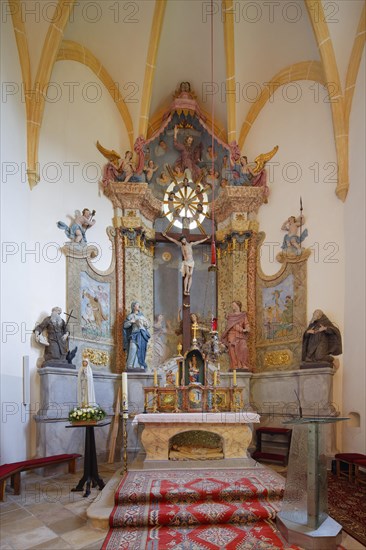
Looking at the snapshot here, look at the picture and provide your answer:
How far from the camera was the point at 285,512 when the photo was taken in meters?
3.93

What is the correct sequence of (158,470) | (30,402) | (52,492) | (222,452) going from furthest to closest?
(30,402) < (222,452) < (158,470) < (52,492)

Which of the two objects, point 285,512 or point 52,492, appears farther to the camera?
point 52,492

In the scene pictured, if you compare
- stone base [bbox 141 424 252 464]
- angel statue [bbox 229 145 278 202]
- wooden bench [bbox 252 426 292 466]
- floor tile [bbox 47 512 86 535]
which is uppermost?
angel statue [bbox 229 145 278 202]

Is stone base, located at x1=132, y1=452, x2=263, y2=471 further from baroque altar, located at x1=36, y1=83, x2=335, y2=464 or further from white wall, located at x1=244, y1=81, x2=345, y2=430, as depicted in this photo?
white wall, located at x1=244, y1=81, x2=345, y2=430

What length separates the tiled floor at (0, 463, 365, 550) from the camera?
5.12 metres

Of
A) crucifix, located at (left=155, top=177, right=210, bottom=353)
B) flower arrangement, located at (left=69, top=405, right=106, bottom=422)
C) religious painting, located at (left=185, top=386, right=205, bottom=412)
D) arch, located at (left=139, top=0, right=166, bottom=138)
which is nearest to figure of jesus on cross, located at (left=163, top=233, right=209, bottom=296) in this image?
crucifix, located at (left=155, top=177, right=210, bottom=353)

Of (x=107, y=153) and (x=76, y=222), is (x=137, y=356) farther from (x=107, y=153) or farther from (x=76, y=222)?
(x=107, y=153)

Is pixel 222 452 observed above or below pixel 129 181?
below

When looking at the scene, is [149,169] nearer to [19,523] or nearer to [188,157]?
[188,157]

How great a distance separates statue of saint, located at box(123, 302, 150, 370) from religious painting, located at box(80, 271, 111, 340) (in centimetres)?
61

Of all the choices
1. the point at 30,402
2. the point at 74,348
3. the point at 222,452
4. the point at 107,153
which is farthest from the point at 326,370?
the point at 107,153

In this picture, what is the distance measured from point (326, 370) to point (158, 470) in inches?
168

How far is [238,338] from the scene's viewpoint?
38.5 feet

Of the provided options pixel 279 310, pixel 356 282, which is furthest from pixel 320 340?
pixel 279 310
